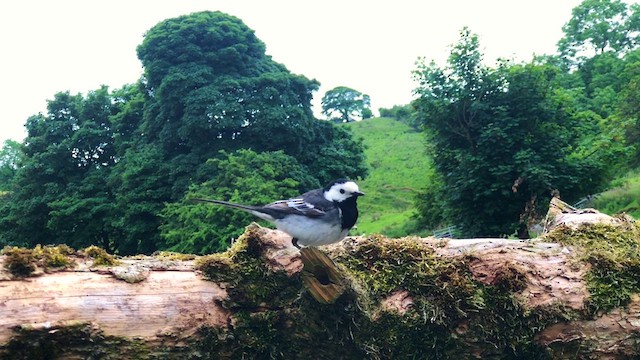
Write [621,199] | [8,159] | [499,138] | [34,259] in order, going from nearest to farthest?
[34,259] → [499,138] → [621,199] → [8,159]

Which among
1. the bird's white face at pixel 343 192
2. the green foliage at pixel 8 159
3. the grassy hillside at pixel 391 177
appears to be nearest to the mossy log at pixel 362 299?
the bird's white face at pixel 343 192

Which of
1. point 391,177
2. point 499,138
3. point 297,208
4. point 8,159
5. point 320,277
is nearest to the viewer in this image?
point 320,277

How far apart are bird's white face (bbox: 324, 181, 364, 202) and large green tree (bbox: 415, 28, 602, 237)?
1218 cm

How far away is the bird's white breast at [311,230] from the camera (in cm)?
401

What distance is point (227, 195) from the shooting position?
16.3 meters

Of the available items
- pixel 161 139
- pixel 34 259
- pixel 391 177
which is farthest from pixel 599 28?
pixel 34 259

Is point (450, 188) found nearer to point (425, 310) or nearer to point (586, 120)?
point (586, 120)

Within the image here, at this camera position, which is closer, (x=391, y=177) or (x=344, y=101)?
(x=391, y=177)

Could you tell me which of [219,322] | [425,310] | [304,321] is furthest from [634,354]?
[219,322]

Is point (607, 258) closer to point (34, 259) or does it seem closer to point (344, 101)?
point (34, 259)

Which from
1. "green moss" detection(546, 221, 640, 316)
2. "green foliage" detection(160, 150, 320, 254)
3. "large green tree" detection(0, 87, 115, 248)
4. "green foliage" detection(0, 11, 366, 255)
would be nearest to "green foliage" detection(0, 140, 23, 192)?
"green foliage" detection(0, 11, 366, 255)

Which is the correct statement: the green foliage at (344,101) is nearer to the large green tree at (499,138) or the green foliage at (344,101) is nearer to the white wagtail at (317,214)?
the large green tree at (499,138)

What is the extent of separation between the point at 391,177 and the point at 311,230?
31.2 meters

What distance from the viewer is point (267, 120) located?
65.1 feet
